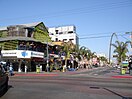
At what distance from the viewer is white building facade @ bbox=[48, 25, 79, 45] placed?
98.7m

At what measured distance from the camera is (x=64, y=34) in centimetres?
10200

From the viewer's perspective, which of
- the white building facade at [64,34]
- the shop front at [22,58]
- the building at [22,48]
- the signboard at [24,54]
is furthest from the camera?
the white building facade at [64,34]

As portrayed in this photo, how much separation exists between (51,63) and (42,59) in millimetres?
5779

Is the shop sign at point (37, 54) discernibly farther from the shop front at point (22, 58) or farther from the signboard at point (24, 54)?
the signboard at point (24, 54)

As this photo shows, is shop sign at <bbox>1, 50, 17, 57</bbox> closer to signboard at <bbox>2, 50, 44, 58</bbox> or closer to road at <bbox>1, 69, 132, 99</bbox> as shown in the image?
signboard at <bbox>2, 50, 44, 58</bbox>

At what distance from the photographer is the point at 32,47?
46.7 m

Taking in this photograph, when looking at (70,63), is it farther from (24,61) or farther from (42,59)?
(24,61)

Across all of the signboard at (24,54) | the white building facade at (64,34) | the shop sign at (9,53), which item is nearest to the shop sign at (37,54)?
the signboard at (24,54)

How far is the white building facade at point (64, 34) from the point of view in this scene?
3886 inches

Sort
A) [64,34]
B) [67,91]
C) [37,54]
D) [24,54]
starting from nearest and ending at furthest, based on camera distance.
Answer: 1. [67,91]
2. [24,54]
3. [37,54]
4. [64,34]

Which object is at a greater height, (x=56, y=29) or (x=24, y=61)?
(x=56, y=29)

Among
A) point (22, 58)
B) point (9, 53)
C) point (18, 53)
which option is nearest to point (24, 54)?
point (22, 58)

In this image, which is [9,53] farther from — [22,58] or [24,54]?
[24,54]

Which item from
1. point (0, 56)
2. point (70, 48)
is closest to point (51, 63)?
point (70, 48)
